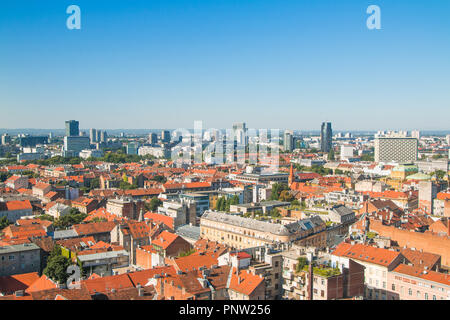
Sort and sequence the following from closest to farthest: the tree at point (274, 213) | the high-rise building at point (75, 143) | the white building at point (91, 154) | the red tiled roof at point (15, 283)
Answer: the red tiled roof at point (15, 283) → the tree at point (274, 213) → the white building at point (91, 154) → the high-rise building at point (75, 143)

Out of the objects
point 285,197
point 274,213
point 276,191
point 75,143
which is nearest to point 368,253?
point 274,213

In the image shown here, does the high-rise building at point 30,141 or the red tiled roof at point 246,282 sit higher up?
the high-rise building at point 30,141

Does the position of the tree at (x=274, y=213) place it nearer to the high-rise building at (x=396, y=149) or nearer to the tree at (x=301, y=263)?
the tree at (x=301, y=263)

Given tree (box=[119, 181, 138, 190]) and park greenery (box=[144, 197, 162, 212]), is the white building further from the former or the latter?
park greenery (box=[144, 197, 162, 212])

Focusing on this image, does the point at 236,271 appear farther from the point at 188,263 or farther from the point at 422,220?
the point at 422,220

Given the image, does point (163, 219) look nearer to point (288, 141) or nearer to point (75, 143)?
point (288, 141)

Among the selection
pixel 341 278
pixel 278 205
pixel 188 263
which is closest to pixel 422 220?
pixel 278 205

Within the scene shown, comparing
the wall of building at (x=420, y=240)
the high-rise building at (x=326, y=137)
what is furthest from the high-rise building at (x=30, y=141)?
the wall of building at (x=420, y=240)

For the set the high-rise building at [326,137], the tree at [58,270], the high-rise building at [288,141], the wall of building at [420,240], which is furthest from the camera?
the high-rise building at [326,137]

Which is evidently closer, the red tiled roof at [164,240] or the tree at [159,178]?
the red tiled roof at [164,240]

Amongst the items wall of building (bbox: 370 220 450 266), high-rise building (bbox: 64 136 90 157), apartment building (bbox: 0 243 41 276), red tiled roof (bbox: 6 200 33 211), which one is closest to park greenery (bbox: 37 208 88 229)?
red tiled roof (bbox: 6 200 33 211)
